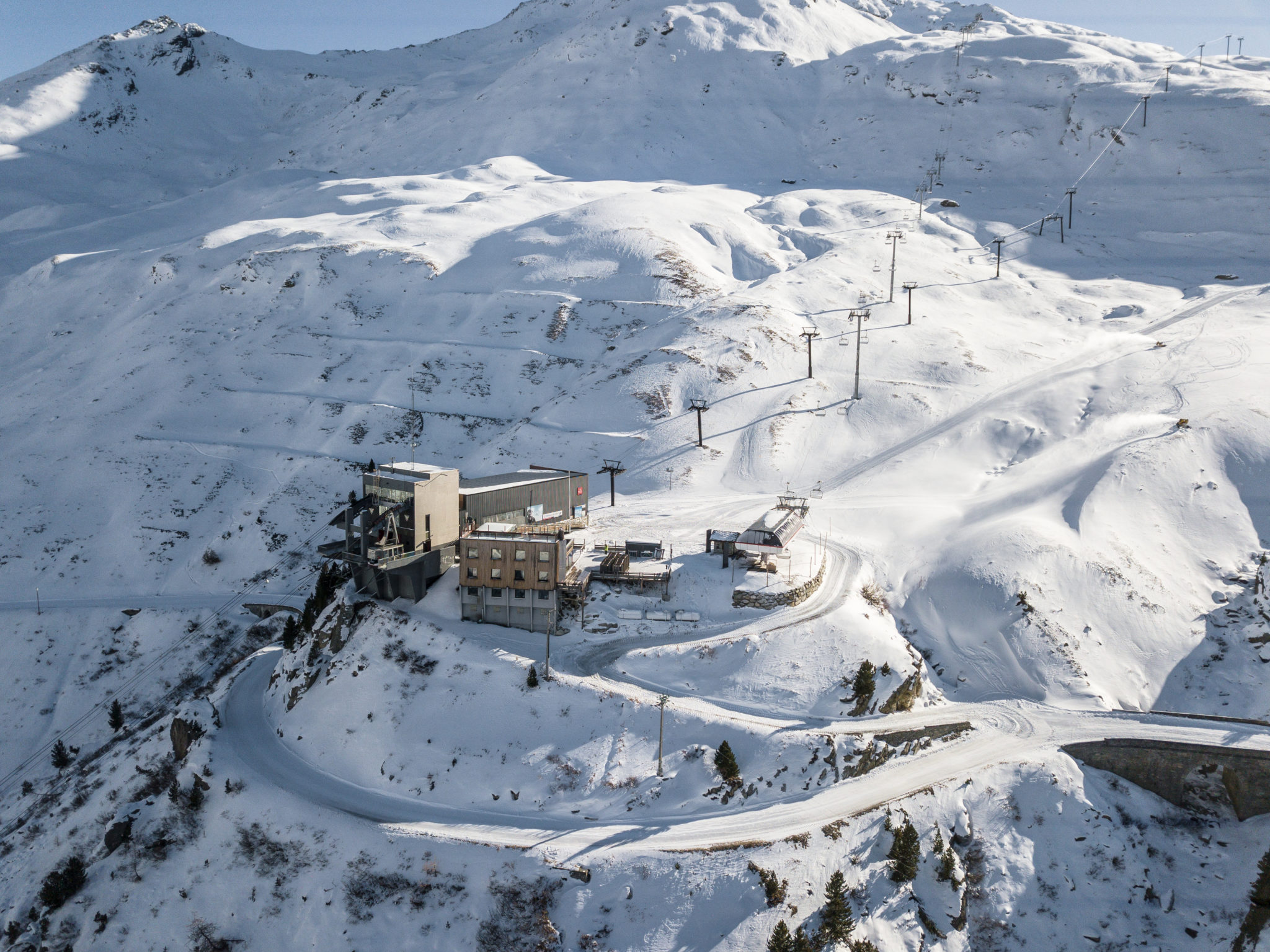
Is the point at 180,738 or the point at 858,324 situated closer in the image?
the point at 180,738

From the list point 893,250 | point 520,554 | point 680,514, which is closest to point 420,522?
point 520,554

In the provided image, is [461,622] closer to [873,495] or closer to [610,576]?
[610,576]

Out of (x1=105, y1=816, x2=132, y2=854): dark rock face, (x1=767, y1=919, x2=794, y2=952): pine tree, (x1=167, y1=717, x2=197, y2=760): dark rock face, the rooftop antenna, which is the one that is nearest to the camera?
(x1=767, y1=919, x2=794, y2=952): pine tree

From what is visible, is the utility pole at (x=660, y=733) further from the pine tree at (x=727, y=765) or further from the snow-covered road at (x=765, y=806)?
the pine tree at (x=727, y=765)

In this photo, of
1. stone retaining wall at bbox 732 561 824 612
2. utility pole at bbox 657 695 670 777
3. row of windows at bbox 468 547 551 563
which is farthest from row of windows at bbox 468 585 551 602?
stone retaining wall at bbox 732 561 824 612

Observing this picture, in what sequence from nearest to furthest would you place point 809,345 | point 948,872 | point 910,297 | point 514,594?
point 948,872, point 514,594, point 809,345, point 910,297

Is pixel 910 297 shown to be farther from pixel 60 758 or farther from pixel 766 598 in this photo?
pixel 60 758

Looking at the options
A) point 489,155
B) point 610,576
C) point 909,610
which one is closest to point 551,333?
point 610,576

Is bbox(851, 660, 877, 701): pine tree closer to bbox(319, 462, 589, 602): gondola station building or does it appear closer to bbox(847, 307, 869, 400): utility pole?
bbox(319, 462, 589, 602): gondola station building
